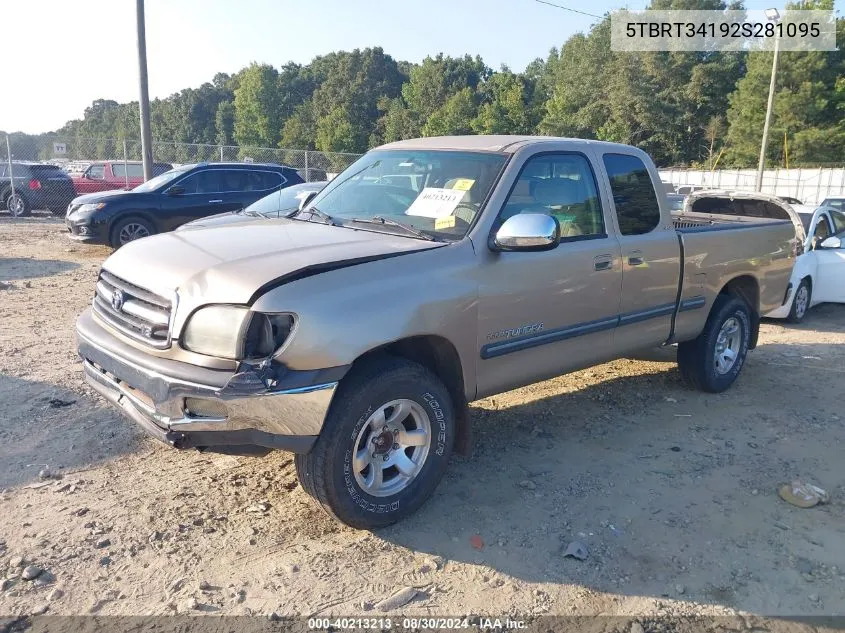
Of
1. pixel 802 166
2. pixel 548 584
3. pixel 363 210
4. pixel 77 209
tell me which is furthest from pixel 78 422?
pixel 802 166

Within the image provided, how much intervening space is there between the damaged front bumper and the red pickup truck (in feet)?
68.3

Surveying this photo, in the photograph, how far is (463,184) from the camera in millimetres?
4188

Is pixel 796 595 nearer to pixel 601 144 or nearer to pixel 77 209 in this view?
pixel 601 144

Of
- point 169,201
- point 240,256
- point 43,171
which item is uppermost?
point 43,171

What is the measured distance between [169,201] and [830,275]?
10878 mm

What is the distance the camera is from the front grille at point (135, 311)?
3301mm

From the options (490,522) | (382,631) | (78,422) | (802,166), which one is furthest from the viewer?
(802,166)

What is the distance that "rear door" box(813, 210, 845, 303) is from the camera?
9.70m

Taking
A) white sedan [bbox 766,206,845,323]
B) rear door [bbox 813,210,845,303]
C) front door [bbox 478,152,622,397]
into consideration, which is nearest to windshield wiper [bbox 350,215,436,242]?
front door [bbox 478,152,622,397]

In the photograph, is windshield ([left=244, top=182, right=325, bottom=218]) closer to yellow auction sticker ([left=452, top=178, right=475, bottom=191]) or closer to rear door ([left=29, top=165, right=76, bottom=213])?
yellow auction sticker ([left=452, top=178, right=475, bottom=191])

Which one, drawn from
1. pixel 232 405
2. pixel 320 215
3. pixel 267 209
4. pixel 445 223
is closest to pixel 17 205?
pixel 267 209

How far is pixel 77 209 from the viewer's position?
12555 millimetres

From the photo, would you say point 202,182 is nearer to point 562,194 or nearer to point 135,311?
point 562,194

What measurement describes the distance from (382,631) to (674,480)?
7.56 ft
